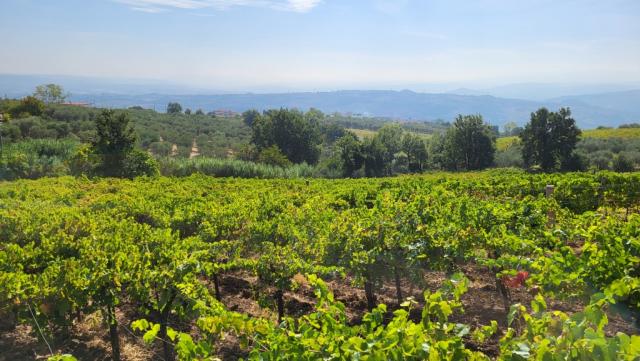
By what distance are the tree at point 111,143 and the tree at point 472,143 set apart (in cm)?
3817

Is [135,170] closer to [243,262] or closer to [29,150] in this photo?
[29,150]

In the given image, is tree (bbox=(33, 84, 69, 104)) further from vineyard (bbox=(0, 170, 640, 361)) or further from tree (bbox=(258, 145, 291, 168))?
vineyard (bbox=(0, 170, 640, 361))

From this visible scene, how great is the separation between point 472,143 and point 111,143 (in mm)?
40473

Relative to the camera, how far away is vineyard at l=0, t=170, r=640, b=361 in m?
3.17

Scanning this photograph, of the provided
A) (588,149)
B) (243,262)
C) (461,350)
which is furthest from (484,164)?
(461,350)

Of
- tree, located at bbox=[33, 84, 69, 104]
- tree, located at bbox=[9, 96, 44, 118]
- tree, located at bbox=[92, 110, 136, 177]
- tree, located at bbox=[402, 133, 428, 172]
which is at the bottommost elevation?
tree, located at bbox=[402, 133, 428, 172]

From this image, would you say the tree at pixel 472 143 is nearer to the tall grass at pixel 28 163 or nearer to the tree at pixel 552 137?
the tree at pixel 552 137

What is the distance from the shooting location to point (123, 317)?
8.41 m

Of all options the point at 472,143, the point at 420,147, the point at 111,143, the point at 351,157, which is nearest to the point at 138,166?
the point at 111,143

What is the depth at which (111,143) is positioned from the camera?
31062mm

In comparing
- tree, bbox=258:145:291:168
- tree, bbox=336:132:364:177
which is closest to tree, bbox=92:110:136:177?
tree, bbox=258:145:291:168

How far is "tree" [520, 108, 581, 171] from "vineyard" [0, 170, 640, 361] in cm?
3558

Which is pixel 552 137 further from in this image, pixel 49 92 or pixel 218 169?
pixel 49 92

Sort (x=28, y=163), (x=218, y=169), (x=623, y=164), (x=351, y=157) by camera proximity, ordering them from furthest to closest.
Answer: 1. (x=351, y=157)
2. (x=623, y=164)
3. (x=218, y=169)
4. (x=28, y=163)
